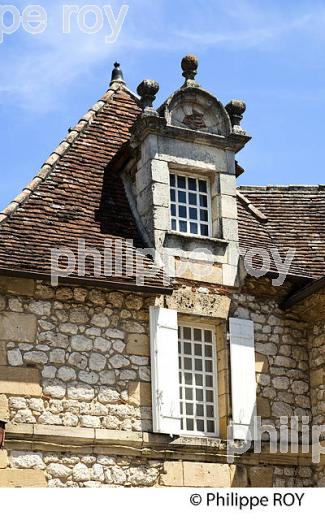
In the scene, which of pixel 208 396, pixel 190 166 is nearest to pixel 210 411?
pixel 208 396

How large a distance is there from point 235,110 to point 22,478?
5.21 metres

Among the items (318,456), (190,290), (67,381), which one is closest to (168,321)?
(190,290)

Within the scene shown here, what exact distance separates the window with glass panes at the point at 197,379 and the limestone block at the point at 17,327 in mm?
1778

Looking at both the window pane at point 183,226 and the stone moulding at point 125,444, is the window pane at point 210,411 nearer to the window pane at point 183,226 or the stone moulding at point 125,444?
the stone moulding at point 125,444

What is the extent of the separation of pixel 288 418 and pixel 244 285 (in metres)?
1.59

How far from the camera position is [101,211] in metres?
13.4

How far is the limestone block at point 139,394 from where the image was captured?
1225 centimetres

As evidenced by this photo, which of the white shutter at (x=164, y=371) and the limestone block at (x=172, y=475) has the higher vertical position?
the white shutter at (x=164, y=371)

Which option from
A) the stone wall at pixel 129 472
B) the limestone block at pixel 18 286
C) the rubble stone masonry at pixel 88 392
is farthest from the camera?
the limestone block at pixel 18 286

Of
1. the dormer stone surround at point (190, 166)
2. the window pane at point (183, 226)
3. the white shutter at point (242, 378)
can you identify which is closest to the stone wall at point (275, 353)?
the white shutter at point (242, 378)

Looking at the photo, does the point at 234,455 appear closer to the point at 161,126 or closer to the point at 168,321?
the point at 168,321

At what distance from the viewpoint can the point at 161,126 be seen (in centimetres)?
1342

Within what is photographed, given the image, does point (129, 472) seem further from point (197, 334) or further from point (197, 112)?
point (197, 112)
